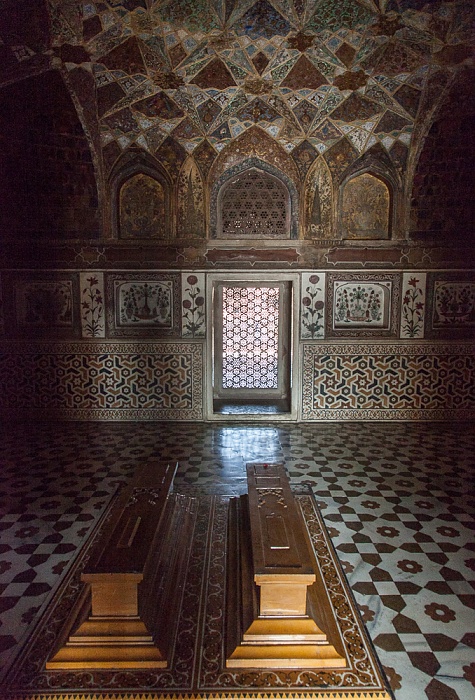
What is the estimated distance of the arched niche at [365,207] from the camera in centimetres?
655

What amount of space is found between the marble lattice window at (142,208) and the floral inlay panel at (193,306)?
0.67m

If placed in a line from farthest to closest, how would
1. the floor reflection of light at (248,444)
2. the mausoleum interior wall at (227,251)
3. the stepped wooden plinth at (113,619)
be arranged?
the mausoleum interior wall at (227,251) → the floor reflection of light at (248,444) → the stepped wooden plinth at (113,619)

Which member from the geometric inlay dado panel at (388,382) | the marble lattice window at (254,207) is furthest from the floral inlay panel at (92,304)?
the geometric inlay dado panel at (388,382)

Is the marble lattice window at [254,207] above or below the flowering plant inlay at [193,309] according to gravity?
above

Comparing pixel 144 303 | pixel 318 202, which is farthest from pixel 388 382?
pixel 144 303

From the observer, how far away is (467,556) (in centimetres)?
353

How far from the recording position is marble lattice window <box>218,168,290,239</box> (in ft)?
21.7

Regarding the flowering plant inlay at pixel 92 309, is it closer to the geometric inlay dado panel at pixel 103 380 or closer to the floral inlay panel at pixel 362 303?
the geometric inlay dado panel at pixel 103 380

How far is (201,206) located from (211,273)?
0.84 metres

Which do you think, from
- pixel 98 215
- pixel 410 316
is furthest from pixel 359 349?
pixel 98 215

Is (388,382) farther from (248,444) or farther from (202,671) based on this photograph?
(202,671)

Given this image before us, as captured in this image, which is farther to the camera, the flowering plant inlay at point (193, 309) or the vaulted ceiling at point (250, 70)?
the flowering plant inlay at point (193, 309)

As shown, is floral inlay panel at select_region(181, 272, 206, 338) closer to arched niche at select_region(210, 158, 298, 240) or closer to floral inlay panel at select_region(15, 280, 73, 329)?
arched niche at select_region(210, 158, 298, 240)

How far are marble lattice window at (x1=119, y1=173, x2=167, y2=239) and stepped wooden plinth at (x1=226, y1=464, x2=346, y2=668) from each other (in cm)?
455
